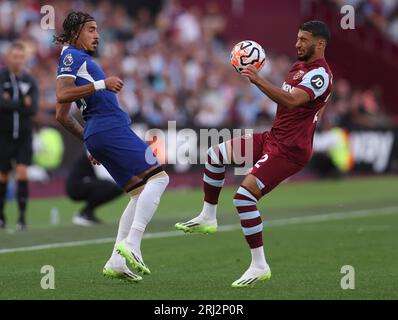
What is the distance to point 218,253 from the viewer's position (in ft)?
40.8

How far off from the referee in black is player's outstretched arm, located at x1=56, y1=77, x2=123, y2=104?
557 cm

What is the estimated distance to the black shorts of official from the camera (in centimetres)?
1512

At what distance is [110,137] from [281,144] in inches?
65.9

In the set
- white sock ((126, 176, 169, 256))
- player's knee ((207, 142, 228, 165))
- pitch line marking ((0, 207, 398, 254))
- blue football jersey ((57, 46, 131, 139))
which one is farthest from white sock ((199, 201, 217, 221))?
pitch line marking ((0, 207, 398, 254))

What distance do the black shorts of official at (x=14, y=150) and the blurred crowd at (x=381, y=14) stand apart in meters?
20.3

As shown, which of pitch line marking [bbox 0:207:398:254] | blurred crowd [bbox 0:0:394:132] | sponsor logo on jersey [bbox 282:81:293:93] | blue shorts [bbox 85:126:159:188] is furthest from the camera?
blurred crowd [bbox 0:0:394:132]

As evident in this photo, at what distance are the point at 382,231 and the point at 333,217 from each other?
2304 millimetres

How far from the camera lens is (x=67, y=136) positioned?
840 inches

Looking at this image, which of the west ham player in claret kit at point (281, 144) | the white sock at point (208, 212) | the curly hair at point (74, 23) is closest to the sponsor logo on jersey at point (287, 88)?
the west ham player in claret kit at point (281, 144)

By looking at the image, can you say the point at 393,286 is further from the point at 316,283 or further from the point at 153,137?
the point at 153,137

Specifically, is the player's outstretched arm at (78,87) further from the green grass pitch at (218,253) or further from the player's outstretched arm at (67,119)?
the green grass pitch at (218,253)

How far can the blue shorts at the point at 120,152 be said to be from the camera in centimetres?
980

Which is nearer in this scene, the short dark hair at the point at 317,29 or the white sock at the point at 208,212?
the short dark hair at the point at 317,29

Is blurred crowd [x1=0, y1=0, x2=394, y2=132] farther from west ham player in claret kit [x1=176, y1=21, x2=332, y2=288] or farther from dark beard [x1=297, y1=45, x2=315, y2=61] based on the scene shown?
dark beard [x1=297, y1=45, x2=315, y2=61]
